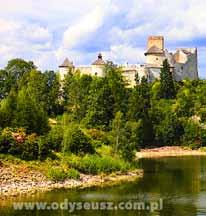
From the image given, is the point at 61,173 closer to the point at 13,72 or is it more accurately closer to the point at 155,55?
the point at 13,72

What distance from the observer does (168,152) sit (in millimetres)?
94438

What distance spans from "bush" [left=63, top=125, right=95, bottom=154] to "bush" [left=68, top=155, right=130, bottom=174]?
1618 millimetres

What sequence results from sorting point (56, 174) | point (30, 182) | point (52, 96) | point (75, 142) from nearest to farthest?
point (30, 182) → point (56, 174) → point (75, 142) → point (52, 96)

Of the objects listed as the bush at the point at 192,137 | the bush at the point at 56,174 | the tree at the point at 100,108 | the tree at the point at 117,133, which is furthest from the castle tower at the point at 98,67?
the bush at the point at 56,174

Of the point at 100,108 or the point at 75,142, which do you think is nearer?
the point at 75,142

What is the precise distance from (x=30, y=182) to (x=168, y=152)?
162ft

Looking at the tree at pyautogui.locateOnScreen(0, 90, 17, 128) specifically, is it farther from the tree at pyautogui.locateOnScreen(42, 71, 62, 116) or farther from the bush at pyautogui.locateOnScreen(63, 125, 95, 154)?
the tree at pyautogui.locateOnScreen(42, 71, 62, 116)

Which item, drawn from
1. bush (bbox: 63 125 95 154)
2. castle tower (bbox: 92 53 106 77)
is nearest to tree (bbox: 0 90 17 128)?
bush (bbox: 63 125 95 154)

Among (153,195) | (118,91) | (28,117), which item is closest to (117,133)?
(28,117)

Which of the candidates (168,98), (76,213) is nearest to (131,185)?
(76,213)

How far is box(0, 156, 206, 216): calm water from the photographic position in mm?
37875

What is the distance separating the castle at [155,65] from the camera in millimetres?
121812

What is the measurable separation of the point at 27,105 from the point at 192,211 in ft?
92.5

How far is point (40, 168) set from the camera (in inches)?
2040
